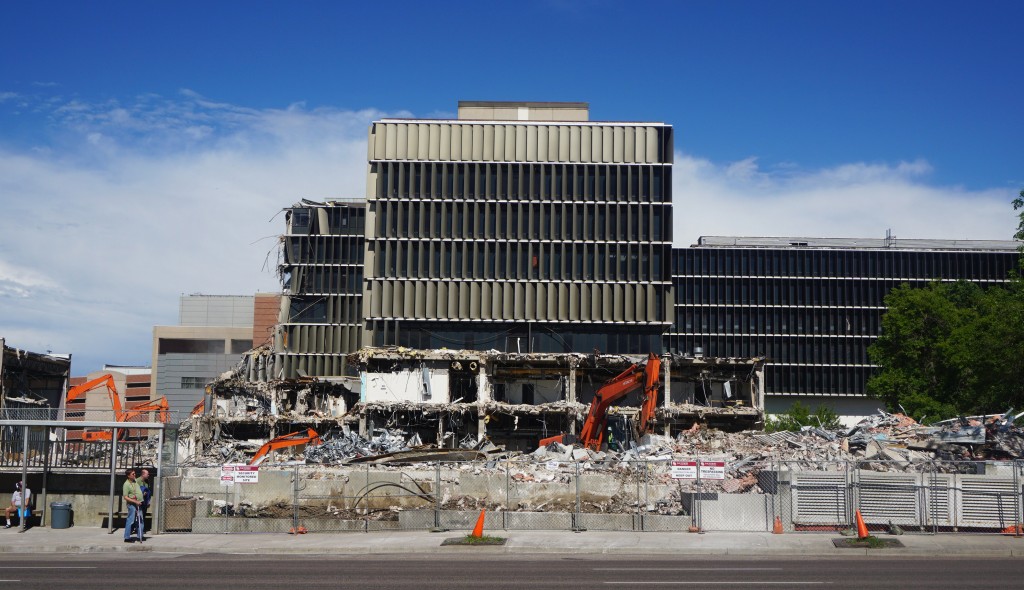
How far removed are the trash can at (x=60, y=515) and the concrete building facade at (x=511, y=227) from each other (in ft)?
184

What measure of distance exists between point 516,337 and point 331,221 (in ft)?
116

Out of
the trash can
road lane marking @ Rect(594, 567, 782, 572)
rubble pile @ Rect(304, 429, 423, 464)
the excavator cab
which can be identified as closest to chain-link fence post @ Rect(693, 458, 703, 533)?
road lane marking @ Rect(594, 567, 782, 572)

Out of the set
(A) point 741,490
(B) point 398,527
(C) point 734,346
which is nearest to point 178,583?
(B) point 398,527

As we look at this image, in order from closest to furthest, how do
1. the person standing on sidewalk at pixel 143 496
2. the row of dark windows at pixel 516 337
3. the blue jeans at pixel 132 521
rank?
the blue jeans at pixel 132 521 → the person standing on sidewalk at pixel 143 496 → the row of dark windows at pixel 516 337

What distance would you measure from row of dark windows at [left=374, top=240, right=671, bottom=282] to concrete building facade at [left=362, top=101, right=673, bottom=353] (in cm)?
9

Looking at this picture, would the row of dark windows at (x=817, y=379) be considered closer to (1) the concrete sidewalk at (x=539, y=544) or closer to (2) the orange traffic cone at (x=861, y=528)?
(1) the concrete sidewalk at (x=539, y=544)

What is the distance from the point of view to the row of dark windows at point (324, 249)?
110688 millimetres

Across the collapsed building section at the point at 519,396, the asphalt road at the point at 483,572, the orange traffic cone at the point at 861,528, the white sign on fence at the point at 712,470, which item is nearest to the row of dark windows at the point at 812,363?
the collapsed building section at the point at 519,396

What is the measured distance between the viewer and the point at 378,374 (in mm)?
73312

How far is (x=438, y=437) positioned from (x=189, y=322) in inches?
3421

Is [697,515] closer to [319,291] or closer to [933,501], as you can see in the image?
[933,501]

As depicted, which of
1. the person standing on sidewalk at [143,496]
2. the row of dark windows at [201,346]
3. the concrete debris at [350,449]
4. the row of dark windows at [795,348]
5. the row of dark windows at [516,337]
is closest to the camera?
the person standing on sidewalk at [143,496]

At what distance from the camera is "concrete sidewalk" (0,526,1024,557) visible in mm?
25828

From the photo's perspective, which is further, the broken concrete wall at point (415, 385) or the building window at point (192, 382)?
the building window at point (192, 382)
